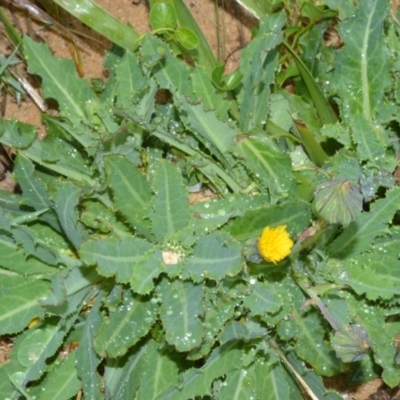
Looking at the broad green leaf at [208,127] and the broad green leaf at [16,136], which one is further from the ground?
the broad green leaf at [208,127]

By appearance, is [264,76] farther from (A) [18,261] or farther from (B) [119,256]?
(A) [18,261]

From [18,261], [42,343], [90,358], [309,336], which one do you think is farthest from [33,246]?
[309,336]

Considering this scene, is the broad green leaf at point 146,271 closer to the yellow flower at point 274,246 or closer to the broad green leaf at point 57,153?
the yellow flower at point 274,246

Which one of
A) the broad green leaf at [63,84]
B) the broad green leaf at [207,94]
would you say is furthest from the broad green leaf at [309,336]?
the broad green leaf at [63,84]

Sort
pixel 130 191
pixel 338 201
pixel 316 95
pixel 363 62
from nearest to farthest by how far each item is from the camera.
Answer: pixel 338 201
pixel 130 191
pixel 363 62
pixel 316 95

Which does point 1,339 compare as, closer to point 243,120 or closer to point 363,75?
point 243,120

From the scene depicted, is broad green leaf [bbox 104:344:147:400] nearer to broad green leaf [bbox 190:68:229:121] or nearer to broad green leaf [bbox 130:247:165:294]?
broad green leaf [bbox 130:247:165:294]
